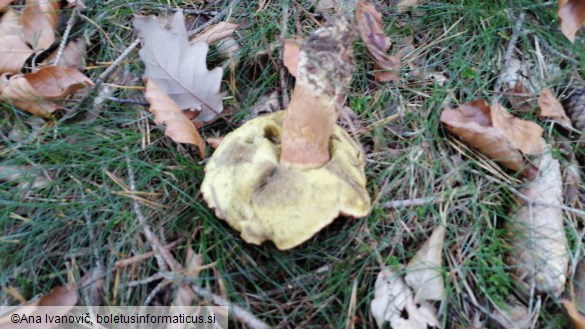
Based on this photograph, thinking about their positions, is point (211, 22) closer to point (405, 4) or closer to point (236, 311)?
point (405, 4)

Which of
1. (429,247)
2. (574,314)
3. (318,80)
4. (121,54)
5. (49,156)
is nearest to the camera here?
(318,80)

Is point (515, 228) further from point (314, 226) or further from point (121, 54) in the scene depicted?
point (121, 54)

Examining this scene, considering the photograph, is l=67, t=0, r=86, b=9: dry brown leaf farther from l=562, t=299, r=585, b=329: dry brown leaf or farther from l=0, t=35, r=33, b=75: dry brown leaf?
l=562, t=299, r=585, b=329: dry brown leaf

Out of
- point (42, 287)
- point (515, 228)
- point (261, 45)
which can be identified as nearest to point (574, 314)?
point (515, 228)

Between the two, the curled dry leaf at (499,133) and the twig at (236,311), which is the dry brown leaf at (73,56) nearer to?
the twig at (236,311)

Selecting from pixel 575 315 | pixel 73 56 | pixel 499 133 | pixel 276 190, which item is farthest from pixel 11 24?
pixel 575 315

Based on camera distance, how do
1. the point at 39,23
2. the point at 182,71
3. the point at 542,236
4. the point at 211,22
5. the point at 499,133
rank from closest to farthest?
the point at 542,236, the point at 499,133, the point at 182,71, the point at 39,23, the point at 211,22
